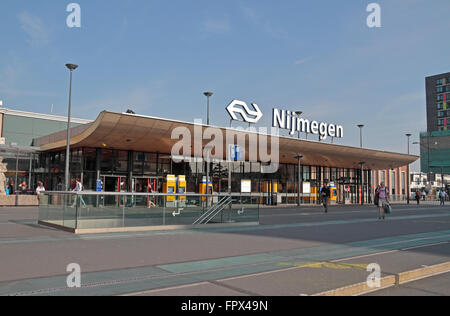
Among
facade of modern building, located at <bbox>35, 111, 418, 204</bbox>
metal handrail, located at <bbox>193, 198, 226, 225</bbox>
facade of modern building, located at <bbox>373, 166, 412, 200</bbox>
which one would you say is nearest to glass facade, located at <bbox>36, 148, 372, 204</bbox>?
facade of modern building, located at <bbox>35, 111, 418, 204</bbox>

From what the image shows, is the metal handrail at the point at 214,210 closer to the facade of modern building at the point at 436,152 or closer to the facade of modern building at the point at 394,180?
the facade of modern building at the point at 394,180

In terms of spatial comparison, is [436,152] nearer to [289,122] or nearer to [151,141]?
[289,122]

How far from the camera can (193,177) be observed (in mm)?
36062

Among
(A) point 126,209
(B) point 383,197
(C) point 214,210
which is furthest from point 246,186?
(A) point 126,209

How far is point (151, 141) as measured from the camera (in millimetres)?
28391

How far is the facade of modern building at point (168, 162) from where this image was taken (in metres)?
26.0

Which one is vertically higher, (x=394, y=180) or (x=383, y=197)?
(x=394, y=180)

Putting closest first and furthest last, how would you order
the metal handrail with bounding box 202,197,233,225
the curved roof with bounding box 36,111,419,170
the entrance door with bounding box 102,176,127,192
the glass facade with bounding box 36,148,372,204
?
1. the metal handrail with bounding box 202,197,233,225
2. the curved roof with bounding box 36,111,419,170
3. the glass facade with bounding box 36,148,372,204
4. the entrance door with bounding box 102,176,127,192

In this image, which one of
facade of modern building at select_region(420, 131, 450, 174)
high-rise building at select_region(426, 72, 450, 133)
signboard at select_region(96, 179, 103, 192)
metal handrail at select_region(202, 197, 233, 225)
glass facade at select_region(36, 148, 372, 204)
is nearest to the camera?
metal handrail at select_region(202, 197, 233, 225)

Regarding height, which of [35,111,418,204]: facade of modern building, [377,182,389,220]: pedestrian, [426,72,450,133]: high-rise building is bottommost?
[377,182,389,220]: pedestrian

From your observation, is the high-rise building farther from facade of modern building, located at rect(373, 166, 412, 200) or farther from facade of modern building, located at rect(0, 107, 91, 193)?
facade of modern building, located at rect(0, 107, 91, 193)

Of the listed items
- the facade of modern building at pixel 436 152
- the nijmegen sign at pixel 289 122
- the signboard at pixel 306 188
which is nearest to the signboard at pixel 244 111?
the nijmegen sign at pixel 289 122

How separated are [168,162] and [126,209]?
20.1 m

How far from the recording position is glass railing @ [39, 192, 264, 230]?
13555mm
